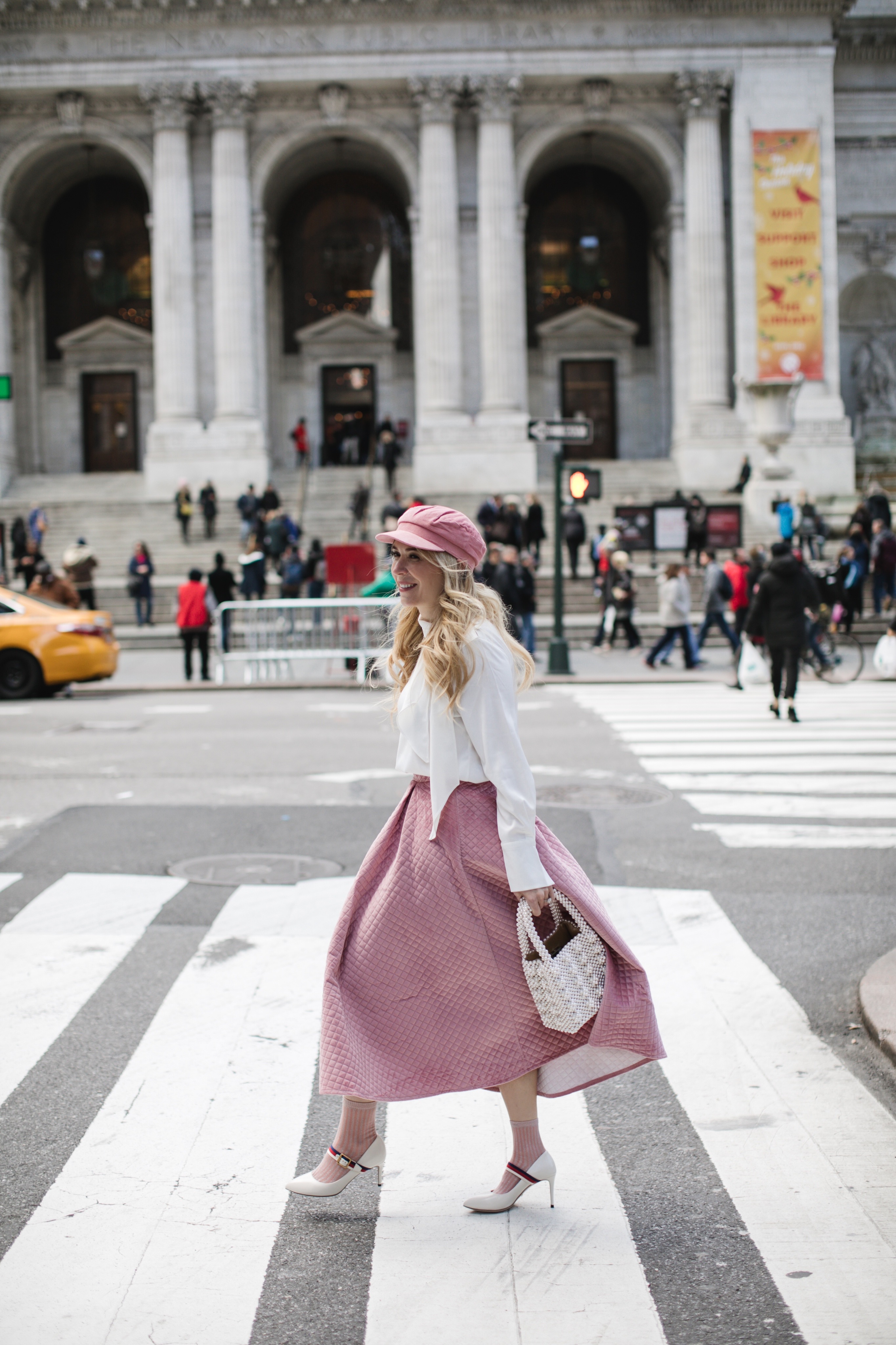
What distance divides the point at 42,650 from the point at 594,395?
31.2 m

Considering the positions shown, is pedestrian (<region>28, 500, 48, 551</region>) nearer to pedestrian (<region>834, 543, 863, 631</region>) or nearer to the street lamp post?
the street lamp post

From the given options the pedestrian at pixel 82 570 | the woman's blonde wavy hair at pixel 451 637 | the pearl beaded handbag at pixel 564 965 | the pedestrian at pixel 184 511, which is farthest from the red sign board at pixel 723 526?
the pearl beaded handbag at pixel 564 965

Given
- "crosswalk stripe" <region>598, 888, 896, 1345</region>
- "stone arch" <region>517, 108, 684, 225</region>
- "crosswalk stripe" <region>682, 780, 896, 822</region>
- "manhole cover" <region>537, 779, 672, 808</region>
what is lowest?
"crosswalk stripe" <region>598, 888, 896, 1345</region>

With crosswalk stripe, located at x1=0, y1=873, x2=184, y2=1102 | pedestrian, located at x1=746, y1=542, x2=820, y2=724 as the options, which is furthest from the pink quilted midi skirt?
pedestrian, located at x1=746, y1=542, x2=820, y2=724

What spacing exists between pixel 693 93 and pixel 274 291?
14.3 m

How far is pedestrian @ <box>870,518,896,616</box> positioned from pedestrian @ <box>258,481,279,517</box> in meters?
14.2

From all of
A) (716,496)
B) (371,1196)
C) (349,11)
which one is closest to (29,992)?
(371,1196)

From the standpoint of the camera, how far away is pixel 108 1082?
4914mm

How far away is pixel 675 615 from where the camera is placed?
21.2 metres

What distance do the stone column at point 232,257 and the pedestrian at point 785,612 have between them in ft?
93.1

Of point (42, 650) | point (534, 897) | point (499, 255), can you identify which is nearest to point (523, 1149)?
point (534, 897)

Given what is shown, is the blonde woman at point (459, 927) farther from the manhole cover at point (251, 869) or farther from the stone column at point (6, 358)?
the stone column at point (6, 358)

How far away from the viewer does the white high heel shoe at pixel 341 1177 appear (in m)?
3.93

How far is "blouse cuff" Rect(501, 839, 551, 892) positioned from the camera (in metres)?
3.66
